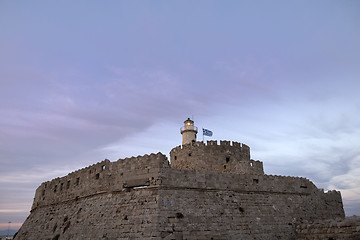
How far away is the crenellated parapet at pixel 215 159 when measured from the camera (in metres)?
22.5

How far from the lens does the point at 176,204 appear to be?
536 inches

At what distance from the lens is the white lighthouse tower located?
2980cm

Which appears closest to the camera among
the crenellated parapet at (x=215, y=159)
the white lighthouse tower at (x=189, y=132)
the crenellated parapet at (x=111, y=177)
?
the crenellated parapet at (x=111, y=177)

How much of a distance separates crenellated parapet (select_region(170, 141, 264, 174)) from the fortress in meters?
5.04

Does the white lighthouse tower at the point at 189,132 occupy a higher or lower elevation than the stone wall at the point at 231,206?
higher

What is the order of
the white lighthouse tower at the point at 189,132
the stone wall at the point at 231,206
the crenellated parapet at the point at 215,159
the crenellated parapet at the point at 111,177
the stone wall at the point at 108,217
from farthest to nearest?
the white lighthouse tower at the point at 189,132, the crenellated parapet at the point at 215,159, the crenellated parapet at the point at 111,177, the stone wall at the point at 231,206, the stone wall at the point at 108,217

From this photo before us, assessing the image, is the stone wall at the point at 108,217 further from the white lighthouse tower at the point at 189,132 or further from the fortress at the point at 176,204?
the white lighthouse tower at the point at 189,132

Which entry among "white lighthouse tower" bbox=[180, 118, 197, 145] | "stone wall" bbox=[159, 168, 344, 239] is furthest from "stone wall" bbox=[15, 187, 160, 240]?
"white lighthouse tower" bbox=[180, 118, 197, 145]

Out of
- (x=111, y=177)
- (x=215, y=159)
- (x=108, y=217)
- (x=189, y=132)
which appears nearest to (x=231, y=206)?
(x=108, y=217)

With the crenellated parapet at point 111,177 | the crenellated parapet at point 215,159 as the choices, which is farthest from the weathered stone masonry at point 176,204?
the crenellated parapet at point 215,159

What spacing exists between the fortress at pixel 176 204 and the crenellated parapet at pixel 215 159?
5.04 meters

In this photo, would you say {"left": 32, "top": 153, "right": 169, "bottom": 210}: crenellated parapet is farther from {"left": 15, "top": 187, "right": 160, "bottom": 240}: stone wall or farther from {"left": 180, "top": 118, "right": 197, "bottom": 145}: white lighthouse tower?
{"left": 180, "top": 118, "right": 197, "bottom": 145}: white lighthouse tower

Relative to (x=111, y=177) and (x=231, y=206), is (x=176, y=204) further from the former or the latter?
(x=111, y=177)

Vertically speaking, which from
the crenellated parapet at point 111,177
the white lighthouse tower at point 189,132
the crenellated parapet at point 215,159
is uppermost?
the white lighthouse tower at point 189,132
